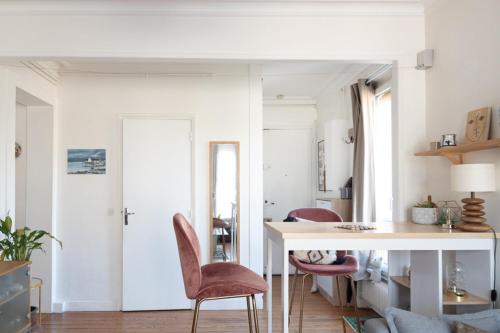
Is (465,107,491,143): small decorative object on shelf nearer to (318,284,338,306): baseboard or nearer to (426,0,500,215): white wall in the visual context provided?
(426,0,500,215): white wall

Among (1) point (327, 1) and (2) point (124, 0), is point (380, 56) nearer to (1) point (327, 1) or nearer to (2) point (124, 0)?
(1) point (327, 1)

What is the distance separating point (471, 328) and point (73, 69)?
12.9 ft

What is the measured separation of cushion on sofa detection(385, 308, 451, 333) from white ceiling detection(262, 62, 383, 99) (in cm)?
252

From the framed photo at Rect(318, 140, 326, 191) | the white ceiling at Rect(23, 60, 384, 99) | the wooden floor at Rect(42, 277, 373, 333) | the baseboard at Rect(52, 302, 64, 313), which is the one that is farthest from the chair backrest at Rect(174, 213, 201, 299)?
the framed photo at Rect(318, 140, 326, 191)

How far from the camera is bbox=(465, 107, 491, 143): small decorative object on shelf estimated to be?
2008 millimetres

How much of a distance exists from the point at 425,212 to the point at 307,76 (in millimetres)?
2532

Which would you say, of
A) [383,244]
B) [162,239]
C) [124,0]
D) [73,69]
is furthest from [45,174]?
[383,244]

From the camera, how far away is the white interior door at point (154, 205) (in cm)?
373

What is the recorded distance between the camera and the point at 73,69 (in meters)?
3.75

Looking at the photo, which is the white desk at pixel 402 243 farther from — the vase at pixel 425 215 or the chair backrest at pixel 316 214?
the chair backrest at pixel 316 214

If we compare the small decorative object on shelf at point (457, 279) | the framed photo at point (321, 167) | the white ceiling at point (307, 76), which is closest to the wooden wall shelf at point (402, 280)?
the small decorative object on shelf at point (457, 279)

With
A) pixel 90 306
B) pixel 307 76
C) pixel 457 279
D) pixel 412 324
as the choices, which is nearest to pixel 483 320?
pixel 412 324

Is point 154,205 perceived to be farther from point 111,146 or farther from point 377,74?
point 377,74

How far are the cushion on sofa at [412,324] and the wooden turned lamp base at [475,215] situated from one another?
0.59 meters
